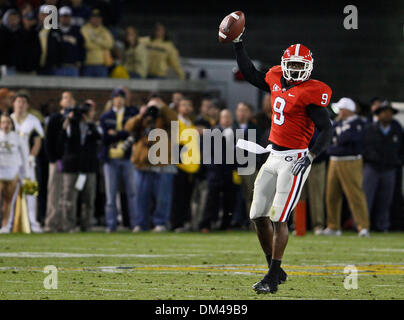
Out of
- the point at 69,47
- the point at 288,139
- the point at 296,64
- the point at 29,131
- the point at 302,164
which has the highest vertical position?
the point at 296,64

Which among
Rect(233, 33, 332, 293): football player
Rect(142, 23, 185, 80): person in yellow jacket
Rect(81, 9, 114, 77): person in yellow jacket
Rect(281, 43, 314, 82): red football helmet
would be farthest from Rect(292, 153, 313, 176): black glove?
Rect(142, 23, 185, 80): person in yellow jacket

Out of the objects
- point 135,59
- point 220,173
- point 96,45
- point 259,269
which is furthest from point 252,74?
point 135,59

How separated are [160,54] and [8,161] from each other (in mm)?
5909

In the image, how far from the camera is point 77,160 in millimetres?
15125

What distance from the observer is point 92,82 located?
61.7ft

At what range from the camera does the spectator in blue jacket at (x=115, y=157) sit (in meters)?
15.3

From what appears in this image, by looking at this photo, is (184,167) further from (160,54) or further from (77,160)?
(160,54)

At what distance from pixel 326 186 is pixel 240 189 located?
4.35ft

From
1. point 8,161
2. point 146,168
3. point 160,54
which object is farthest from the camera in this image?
point 160,54

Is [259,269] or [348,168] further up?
[348,168]

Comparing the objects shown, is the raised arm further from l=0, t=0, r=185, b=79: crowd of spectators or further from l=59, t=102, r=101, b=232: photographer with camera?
l=0, t=0, r=185, b=79: crowd of spectators

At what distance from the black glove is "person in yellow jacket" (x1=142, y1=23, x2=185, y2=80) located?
1158cm
